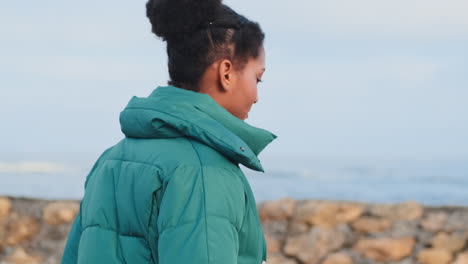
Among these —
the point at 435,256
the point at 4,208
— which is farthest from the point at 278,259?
the point at 4,208

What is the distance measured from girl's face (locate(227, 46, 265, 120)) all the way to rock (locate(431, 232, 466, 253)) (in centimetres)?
321

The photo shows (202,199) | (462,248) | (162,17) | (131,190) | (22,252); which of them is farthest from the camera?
(22,252)

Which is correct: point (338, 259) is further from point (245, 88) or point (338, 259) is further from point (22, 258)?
point (245, 88)

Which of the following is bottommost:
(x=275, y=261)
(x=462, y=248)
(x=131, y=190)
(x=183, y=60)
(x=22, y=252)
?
(x=22, y=252)

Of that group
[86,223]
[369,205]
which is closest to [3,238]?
[369,205]

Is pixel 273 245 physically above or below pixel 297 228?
below

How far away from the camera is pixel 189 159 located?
1453 millimetres

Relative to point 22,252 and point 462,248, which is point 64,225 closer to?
point 22,252

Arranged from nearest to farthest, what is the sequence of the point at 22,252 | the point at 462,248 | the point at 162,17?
the point at 162,17 < the point at 462,248 < the point at 22,252

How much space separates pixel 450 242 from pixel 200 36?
11.0 ft

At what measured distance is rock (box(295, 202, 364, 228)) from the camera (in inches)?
185

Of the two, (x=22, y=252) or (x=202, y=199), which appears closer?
(x=202, y=199)

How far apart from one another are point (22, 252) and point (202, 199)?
3.81 m

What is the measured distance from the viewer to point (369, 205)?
4797 mm
